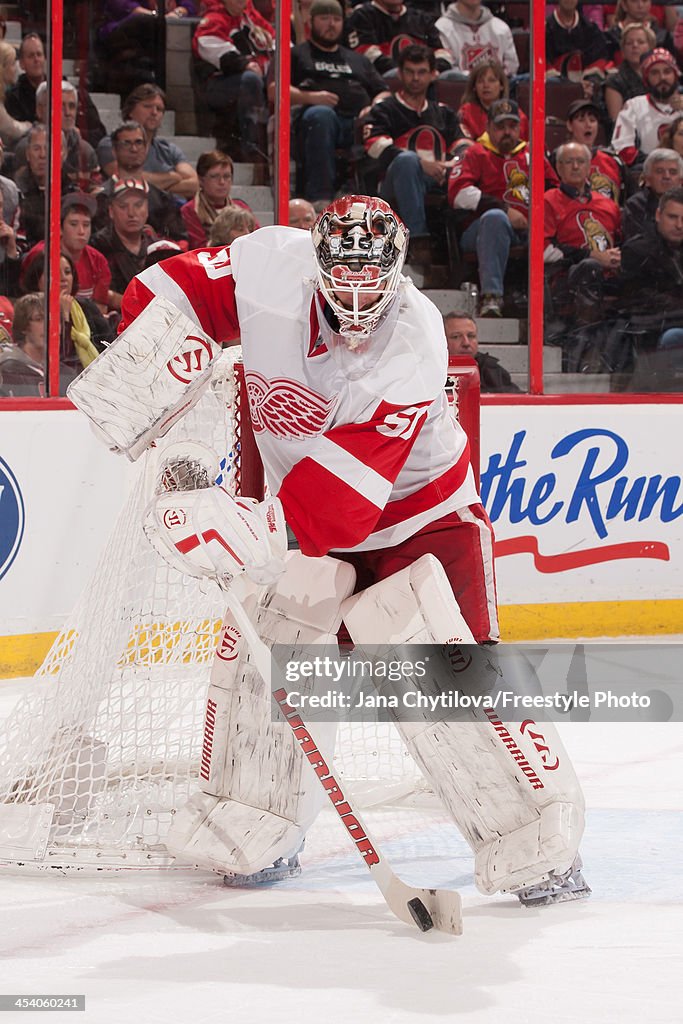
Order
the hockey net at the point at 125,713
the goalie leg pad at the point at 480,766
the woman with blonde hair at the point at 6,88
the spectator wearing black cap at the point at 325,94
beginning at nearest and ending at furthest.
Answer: the goalie leg pad at the point at 480,766 < the hockey net at the point at 125,713 < the woman with blonde hair at the point at 6,88 < the spectator wearing black cap at the point at 325,94

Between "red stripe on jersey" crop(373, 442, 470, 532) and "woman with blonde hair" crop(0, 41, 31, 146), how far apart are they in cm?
236

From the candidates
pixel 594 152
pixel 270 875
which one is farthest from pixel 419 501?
pixel 594 152

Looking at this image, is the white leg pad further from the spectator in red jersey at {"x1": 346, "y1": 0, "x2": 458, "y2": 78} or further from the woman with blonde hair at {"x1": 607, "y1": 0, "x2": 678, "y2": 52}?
the woman with blonde hair at {"x1": 607, "y1": 0, "x2": 678, "y2": 52}

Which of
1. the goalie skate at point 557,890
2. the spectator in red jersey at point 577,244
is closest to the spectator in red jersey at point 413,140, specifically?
the spectator in red jersey at point 577,244

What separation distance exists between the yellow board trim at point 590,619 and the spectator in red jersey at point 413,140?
3.93ft

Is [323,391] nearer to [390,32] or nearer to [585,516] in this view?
[585,516]

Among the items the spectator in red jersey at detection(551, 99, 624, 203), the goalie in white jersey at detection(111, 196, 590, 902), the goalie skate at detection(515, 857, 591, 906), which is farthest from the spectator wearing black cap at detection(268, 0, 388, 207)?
the goalie skate at detection(515, 857, 591, 906)

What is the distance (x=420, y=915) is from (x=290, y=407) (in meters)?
0.76

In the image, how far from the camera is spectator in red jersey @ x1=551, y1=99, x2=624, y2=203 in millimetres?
4832

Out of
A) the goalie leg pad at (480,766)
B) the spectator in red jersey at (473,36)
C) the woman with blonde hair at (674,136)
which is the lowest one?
the goalie leg pad at (480,766)

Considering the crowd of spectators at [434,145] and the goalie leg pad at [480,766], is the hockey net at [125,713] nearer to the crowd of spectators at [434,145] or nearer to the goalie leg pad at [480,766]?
the goalie leg pad at [480,766]

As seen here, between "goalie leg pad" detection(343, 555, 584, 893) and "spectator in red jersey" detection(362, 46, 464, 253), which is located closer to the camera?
"goalie leg pad" detection(343, 555, 584, 893)

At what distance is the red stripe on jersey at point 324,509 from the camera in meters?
2.08

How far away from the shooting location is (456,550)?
92.8 inches
